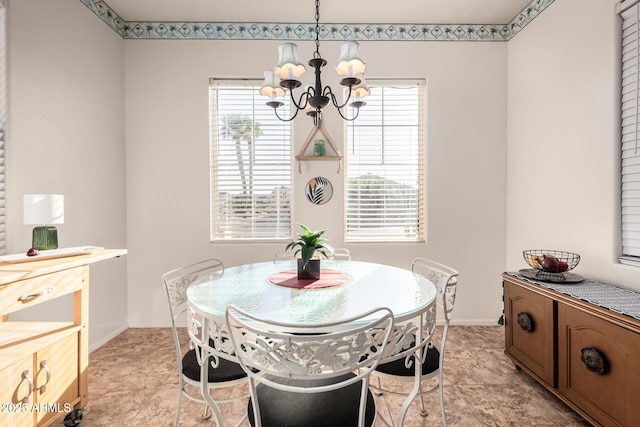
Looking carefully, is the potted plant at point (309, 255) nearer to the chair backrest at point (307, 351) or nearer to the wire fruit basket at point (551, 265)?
the chair backrest at point (307, 351)

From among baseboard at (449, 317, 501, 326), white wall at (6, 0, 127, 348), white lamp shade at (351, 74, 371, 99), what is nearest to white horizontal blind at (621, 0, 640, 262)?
baseboard at (449, 317, 501, 326)

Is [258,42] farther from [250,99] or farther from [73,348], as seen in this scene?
[73,348]

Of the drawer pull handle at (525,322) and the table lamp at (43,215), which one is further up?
the table lamp at (43,215)

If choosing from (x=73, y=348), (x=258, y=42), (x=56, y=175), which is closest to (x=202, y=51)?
(x=258, y=42)

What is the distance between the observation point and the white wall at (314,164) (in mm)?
3131

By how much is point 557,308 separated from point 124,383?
2957 mm

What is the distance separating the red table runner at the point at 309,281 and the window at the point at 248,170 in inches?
51.8

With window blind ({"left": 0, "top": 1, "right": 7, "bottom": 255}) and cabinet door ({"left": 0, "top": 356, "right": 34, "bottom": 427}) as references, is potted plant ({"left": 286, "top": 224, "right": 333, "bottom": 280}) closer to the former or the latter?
cabinet door ({"left": 0, "top": 356, "right": 34, "bottom": 427})

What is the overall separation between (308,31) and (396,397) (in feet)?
11.0

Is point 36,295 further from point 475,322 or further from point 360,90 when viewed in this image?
point 475,322

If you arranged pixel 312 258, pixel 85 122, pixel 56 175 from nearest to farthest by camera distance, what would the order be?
pixel 312 258, pixel 56 175, pixel 85 122

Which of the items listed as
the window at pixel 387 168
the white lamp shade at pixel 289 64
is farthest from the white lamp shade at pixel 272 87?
the window at pixel 387 168

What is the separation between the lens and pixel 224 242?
3.19 metres

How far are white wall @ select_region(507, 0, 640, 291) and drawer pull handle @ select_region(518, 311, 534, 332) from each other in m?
0.60
